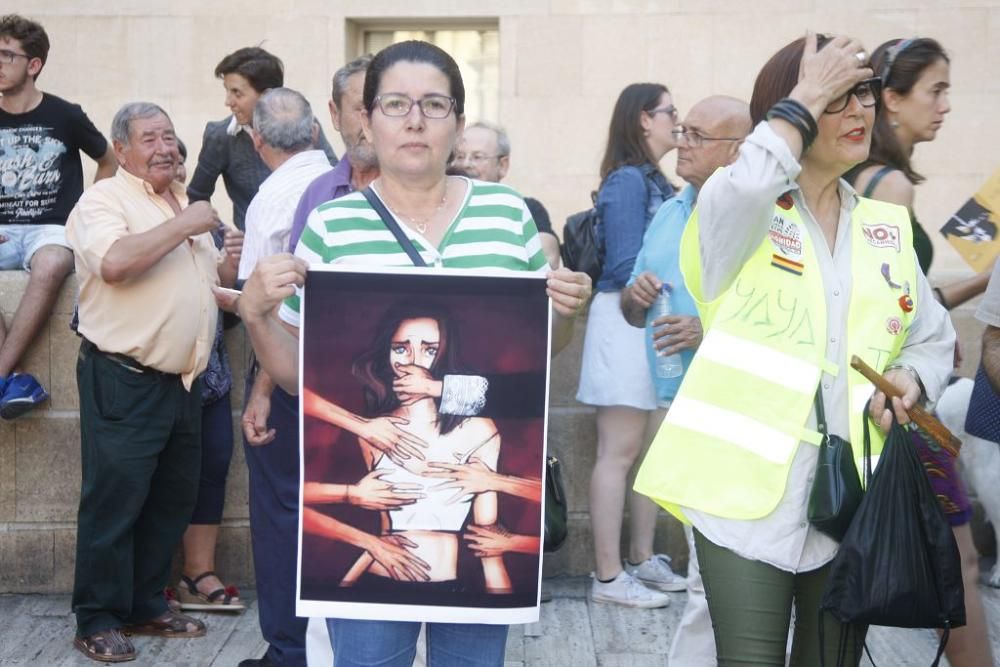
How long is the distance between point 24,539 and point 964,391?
4.22 m

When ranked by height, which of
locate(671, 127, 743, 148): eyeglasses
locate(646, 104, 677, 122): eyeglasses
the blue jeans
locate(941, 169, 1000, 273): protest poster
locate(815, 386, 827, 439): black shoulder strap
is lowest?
the blue jeans

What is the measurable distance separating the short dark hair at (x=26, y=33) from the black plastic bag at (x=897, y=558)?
17.0 ft

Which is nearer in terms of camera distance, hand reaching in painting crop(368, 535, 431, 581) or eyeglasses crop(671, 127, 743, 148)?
hand reaching in painting crop(368, 535, 431, 581)

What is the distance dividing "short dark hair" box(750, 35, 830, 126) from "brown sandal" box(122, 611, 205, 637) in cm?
349

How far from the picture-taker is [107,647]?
5480 mm

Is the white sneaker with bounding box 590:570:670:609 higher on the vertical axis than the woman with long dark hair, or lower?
lower

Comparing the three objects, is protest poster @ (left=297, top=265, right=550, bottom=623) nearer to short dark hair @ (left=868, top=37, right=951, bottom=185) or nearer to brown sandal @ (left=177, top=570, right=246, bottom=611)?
short dark hair @ (left=868, top=37, right=951, bottom=185)

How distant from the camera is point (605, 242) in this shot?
20.5 ft

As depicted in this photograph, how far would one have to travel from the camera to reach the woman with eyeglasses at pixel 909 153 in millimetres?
4367

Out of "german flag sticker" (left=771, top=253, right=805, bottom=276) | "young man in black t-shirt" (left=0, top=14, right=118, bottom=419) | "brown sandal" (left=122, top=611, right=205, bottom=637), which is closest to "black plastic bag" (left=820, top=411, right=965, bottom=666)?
"german flag sticker" (left=771, top=253, right=805, bottom=276)

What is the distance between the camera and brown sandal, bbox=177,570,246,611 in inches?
241

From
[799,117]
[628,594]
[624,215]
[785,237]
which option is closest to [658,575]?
[628,594]

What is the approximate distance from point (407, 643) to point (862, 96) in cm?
165

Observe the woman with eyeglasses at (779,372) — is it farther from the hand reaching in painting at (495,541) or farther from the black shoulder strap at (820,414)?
the hand reaching in painting at (495,541)
